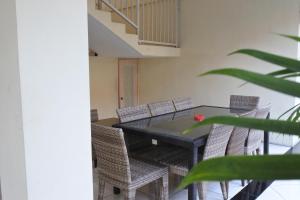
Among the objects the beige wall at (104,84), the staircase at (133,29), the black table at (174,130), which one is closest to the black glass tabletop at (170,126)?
the black table at (174,130)

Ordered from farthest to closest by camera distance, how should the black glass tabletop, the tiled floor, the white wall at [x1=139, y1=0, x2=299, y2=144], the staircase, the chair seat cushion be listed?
the white wall at [x1=139, y1=0, x2=299, y2=144] < the staircase < the tiled floor < the black glass tabletop < the chair seat cushion

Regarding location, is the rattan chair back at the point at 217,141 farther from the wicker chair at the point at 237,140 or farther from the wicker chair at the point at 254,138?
the wicker chair at the point at 254,138

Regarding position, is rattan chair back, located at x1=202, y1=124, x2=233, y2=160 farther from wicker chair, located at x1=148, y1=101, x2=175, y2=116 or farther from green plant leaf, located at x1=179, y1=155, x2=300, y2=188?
green plant leaf, located at x1=179, y1=155, x2=300, y2=188

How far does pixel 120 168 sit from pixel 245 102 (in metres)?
2.31

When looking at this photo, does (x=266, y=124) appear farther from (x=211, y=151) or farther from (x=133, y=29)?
(x=133, y=29)

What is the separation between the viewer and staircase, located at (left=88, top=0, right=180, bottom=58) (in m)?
3.85

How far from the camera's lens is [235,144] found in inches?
107

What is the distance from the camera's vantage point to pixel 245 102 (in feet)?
12.6

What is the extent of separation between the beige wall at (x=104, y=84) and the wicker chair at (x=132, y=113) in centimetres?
263

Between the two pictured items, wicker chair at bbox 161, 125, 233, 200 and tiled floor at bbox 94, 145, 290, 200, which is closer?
wicker chair at bbox 161, 125, 233, 200

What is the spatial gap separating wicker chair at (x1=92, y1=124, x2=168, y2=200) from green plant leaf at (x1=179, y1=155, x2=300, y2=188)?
5.84 feet

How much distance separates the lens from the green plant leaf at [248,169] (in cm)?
31

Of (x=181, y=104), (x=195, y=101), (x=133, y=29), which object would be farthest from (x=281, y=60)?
(x=195, y=101)

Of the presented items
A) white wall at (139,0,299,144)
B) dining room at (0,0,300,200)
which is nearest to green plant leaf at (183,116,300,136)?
dining room at (0,0,300,200)
